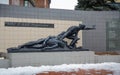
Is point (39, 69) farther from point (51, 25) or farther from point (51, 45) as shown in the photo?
point (51, 25)

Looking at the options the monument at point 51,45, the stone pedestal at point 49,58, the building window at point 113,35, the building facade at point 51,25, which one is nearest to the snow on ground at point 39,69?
the stone pedestal at point 49,58

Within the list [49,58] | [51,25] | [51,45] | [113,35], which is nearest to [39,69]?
[49,58]

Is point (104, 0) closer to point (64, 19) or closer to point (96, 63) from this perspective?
point (64, 19)

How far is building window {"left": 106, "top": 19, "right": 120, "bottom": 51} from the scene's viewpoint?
784 inches

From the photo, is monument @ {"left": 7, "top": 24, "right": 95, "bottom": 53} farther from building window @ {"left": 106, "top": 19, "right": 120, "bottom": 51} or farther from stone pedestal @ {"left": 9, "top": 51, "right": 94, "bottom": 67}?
building window @ {"left": 106, "top": 19, "right": 120, "bottom": 51}

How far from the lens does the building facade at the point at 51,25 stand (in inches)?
669

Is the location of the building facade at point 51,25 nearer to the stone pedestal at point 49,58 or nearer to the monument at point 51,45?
the monument at point 51,45

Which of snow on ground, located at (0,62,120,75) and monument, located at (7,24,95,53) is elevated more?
monument, located at (7,24,95,53)

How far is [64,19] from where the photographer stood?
18.5 m

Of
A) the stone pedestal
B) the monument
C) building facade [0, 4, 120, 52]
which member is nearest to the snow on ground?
the stone pedestal

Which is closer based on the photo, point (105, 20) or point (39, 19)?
point (39, 19)

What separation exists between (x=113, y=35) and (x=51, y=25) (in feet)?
15.7

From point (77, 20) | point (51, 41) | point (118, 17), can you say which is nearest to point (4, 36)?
point (51, 41)

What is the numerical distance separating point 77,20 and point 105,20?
7.46ft
